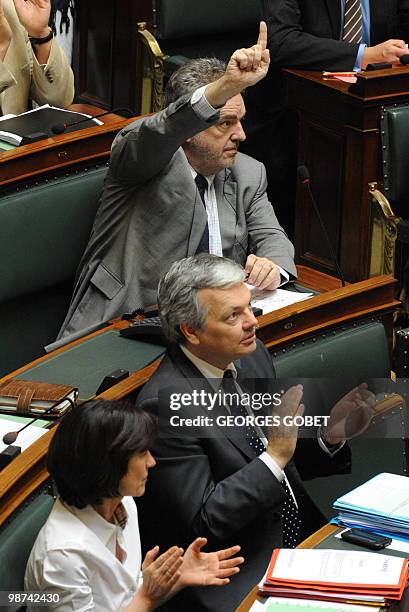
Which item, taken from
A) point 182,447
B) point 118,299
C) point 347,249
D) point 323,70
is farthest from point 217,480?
point 323,70

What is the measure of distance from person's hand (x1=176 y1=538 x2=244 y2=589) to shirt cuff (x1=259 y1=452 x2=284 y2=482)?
18 cm

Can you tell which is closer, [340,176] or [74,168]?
[74,168]

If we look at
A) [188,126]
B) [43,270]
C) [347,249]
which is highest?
[188,126]

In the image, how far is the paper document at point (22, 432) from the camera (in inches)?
74.9

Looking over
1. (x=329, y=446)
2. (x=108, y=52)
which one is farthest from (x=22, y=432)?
(x=108, y=52)

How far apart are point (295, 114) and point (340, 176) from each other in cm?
42

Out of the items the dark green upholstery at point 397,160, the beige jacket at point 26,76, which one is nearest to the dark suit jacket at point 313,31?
the dark green upholstery at point 397,160

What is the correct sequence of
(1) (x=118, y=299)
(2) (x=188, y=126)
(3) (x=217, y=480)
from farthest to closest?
(1) (x=118, y=299), (2) (x=188, y=126), (3) (x=217, y=480)

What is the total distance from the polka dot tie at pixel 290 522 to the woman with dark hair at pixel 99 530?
34 centimetres

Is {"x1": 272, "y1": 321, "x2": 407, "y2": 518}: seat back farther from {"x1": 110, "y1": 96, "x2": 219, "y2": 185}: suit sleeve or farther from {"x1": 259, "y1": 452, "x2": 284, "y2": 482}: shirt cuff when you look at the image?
{"x1": 110, "y1": 96, "x2": 219, "y2": 185}: suit sleeve

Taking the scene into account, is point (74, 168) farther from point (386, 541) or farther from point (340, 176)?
point (386, 541)

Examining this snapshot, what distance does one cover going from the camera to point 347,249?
3.48 m

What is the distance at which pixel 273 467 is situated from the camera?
195cm

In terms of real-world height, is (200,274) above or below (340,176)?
above
